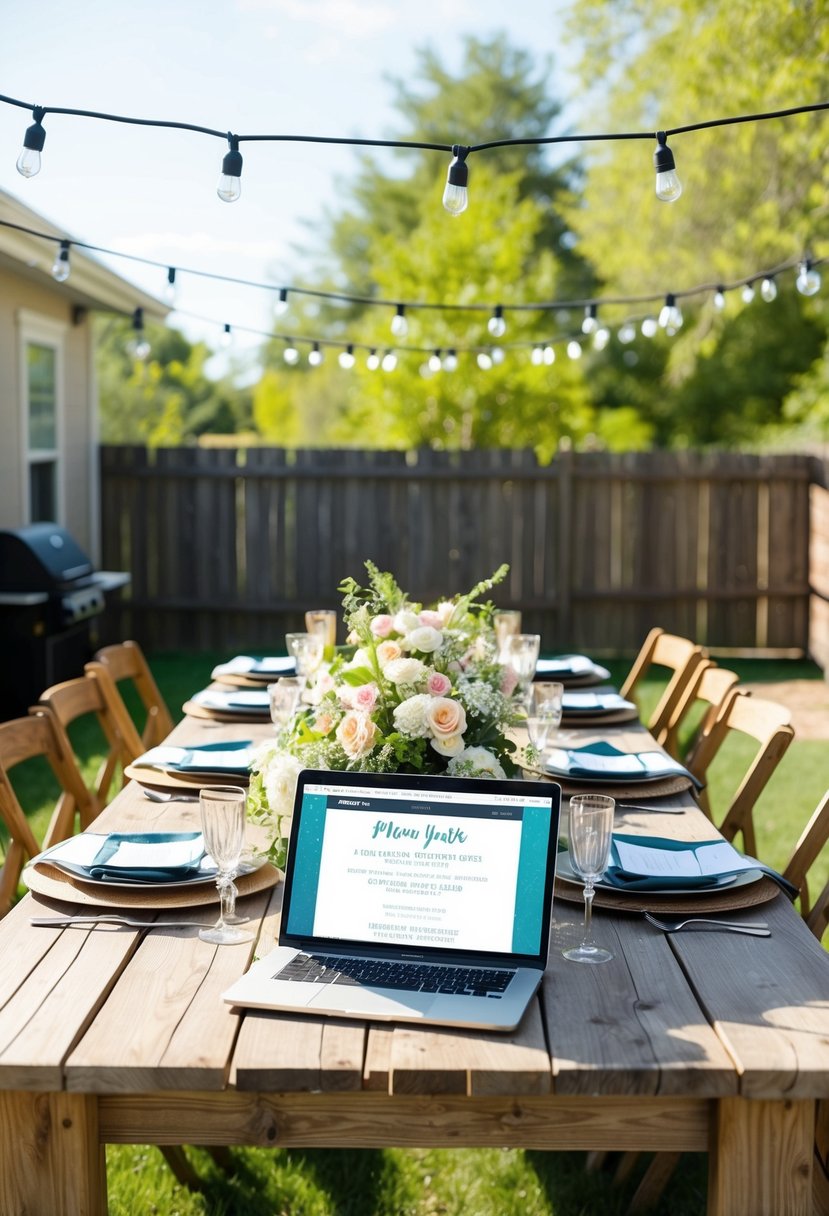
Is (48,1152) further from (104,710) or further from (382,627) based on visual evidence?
(104,710)

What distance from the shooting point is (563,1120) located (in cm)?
172

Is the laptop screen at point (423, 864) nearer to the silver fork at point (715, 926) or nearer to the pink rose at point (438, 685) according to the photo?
the silver fork at point (715, 926)

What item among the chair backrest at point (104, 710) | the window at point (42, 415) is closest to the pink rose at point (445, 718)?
the chair backrest at point (104, 710)

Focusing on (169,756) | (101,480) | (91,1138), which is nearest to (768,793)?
(169,756)

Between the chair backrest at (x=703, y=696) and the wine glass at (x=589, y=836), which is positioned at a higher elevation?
the wine glass at (x=589, y=836)

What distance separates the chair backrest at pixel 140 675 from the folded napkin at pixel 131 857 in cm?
183

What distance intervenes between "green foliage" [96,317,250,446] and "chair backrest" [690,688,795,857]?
34.5ft

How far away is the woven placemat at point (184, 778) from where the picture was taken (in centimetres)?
306

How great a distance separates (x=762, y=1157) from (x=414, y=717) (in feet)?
3.21

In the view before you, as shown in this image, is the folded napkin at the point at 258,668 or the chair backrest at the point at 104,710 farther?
the folded napkin at the point at 258,668

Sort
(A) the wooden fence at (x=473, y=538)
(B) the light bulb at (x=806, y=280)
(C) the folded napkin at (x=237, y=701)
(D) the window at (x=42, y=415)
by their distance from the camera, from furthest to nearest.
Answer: (A) the wooden fence at (x=473, y=538), (D) the window at (x=42, y=415), (B) the light bulb at (x=806, y=280), (C) the folded napkin at (x=237, y=701)

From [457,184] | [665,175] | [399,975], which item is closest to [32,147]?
[457,184]

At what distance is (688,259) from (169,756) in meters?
12.6

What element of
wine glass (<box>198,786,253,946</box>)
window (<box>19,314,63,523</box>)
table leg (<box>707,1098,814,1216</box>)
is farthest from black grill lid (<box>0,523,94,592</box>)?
table leg (<box>707,1098,814,1216</box>)
